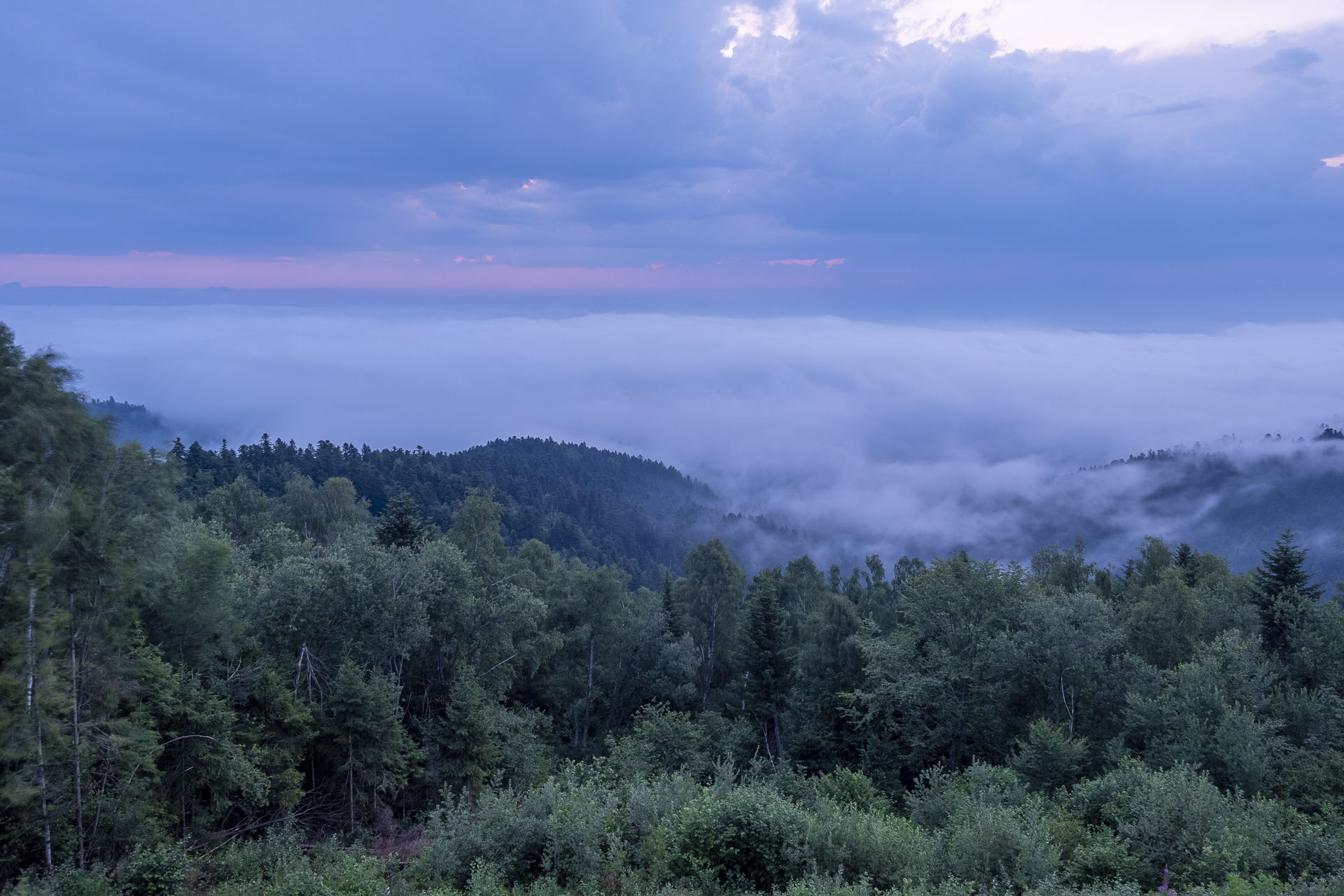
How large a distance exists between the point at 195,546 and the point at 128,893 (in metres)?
10.1

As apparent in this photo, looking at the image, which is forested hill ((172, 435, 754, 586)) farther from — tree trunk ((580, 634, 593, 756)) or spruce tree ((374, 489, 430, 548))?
spruce tree ((374, 489, 430, 548))

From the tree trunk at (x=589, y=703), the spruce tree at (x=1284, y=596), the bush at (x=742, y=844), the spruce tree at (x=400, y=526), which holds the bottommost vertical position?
the tree trunk at (x=589, y=703)

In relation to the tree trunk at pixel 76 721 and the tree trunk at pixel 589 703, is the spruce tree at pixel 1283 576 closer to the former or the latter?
the tree trunk at pixel 589 703

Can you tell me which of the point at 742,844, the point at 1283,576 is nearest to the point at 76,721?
the point at 742,844

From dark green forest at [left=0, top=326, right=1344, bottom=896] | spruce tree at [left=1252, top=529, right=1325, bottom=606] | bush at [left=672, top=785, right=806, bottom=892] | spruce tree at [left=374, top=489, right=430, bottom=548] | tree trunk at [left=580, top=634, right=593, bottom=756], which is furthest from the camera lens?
tree trunk at [left=580, top=634, right=593, bottom=756]

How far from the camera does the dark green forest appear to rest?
14523 mm

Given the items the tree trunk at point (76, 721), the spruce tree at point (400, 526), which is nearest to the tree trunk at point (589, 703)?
the spruce tree at point (400, 526)

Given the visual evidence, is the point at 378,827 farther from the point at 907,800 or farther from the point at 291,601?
the point at 907,800

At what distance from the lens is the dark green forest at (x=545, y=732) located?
14523 mm

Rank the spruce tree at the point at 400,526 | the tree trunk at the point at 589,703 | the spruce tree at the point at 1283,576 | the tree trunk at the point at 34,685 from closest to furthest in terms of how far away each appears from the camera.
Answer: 1. the tree trunk at the point at 34,685
2. the spruce tree at the point at 1283,576
3. the spruce tree at the point at 400,526
4. the tree trunk at the point at 589,703

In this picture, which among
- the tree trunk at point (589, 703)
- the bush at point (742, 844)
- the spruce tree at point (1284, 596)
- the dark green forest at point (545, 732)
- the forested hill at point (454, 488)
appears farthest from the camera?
the forested hill at point (454, 488)

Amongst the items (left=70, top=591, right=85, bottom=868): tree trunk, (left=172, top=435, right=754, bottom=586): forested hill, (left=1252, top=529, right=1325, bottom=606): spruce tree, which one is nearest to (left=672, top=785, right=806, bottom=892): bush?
(left=70, top=591, right=85, bottom=868): tree trunk

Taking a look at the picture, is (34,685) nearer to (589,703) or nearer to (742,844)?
(742,844)

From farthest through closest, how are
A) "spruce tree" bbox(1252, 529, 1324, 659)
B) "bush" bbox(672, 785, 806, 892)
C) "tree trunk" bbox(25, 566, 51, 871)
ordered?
"spruce tree" bbox(1252, 529, 1324, 659)
"tree trunk" bbox(25, 566, 51, 871)
"bush" bbox(672, 785, 806, 892)
